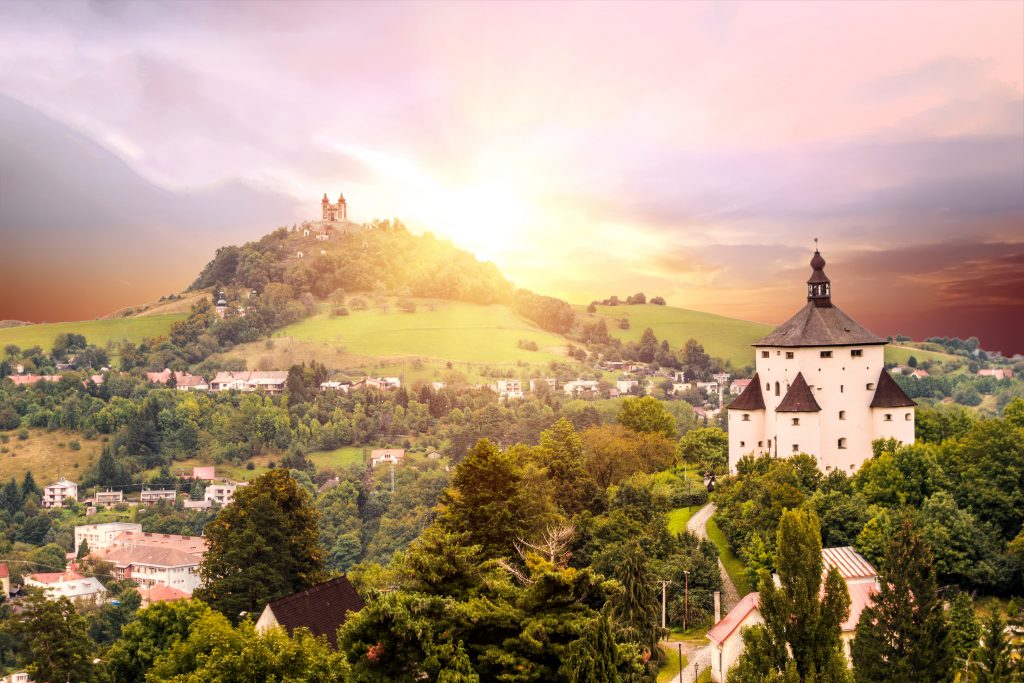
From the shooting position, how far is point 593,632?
1994 centimetres

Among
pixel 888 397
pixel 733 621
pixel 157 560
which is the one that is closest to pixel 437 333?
pixel 157 560

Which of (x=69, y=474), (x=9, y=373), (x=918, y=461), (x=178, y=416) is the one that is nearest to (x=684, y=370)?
(x=178, y=416)

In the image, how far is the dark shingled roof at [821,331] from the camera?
4053 cm

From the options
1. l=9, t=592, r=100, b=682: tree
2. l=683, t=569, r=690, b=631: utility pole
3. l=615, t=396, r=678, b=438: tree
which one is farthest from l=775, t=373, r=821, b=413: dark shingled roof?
l=9, t=592, r=100, b=682: tree

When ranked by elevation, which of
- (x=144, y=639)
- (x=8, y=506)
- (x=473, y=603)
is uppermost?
(x=473, y=603)

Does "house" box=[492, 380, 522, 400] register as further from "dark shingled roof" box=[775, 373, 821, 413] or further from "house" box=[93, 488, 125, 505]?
"dark shingled roof" box=[775, 373, 821, 413]

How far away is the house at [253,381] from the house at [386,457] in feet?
97.8

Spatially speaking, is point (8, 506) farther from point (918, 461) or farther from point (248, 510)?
point (918, 461)

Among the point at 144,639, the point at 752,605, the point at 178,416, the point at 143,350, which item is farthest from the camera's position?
the point at 143,350

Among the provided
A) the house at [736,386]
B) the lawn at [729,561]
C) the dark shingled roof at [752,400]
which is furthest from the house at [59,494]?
the lawn at [729,561]

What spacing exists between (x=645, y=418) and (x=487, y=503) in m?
28.2

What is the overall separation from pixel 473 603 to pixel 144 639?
16881mm

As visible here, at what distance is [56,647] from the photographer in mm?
34969

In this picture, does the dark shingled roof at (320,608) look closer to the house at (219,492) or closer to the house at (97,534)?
the house at (97,534)
